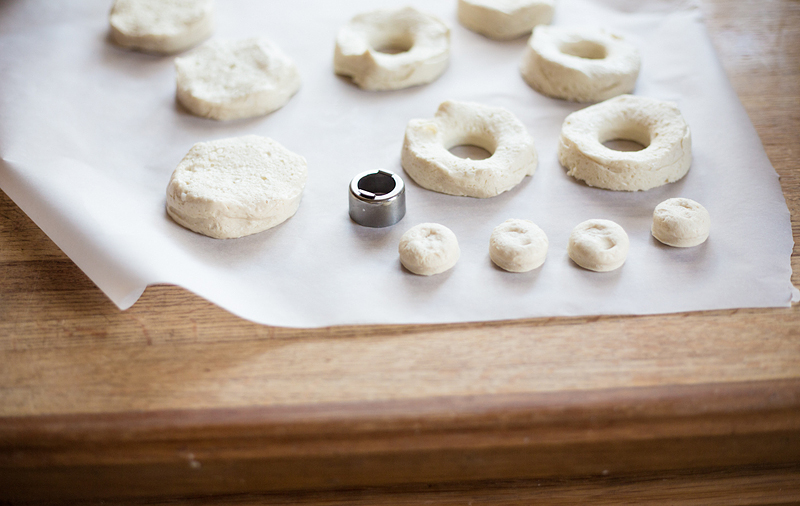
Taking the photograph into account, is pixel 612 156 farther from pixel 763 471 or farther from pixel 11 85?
pixel 11 85

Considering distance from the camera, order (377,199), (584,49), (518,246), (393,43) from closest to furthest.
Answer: (518,246) < (377,199) < (584,49) < (393,43)

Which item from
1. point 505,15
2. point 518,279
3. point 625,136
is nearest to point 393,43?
point 505,15

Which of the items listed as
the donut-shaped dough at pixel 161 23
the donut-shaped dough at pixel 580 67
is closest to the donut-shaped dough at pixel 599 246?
the donut-shaped dough at pixel 580 67

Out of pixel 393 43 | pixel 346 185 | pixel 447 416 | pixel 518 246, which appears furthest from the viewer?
pixel 393 43

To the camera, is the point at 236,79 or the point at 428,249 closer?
the point at 428,249

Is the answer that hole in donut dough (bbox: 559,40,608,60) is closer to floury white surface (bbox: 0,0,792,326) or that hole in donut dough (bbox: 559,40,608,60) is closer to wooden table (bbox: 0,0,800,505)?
floury white surface (bbox: 0,0,792,326)

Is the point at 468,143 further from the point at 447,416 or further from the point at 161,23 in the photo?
the point at 161,23

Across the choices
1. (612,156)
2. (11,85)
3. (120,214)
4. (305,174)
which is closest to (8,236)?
(120,214)
